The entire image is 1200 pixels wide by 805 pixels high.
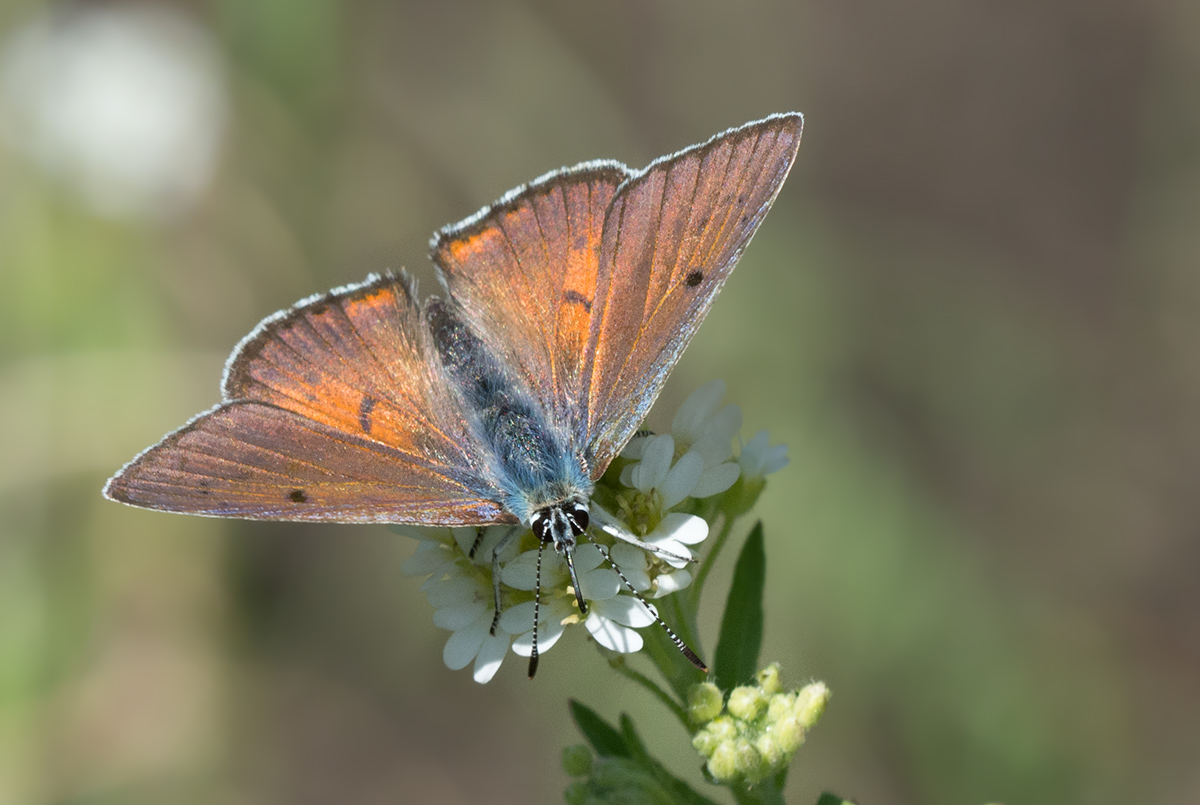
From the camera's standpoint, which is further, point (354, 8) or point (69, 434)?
point (354, 8)

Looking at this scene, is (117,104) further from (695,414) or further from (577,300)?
(695,414)

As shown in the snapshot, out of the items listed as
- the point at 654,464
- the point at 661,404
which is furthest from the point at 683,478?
the point at 661,404

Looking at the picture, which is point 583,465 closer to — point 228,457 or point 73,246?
point 228,457

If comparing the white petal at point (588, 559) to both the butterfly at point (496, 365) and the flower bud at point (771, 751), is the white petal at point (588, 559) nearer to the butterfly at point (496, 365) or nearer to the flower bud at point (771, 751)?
the butterfly at point (496, 365)

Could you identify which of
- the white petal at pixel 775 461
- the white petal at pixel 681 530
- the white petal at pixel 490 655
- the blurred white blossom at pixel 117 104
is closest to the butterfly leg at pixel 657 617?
the white petal at pixel 681 530

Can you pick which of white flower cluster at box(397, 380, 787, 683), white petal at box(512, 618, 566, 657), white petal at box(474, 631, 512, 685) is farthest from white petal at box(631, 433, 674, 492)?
white petal at box(474, 631, 512, 685)

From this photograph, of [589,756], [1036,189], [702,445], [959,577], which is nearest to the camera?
[589,756]

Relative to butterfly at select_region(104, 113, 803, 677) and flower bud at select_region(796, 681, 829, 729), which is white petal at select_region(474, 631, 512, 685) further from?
flower bud at select_region(796, 681, 829, 729)

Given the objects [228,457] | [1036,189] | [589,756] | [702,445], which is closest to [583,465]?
[702,445]

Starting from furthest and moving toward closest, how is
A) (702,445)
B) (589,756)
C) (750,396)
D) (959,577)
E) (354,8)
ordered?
(354,8), (750,396), (959,577), (702,445), (589,756)
